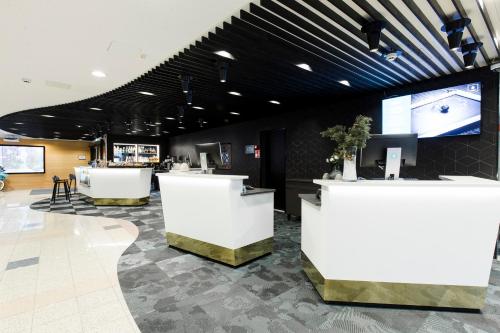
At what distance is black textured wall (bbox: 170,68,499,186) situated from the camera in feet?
13.5

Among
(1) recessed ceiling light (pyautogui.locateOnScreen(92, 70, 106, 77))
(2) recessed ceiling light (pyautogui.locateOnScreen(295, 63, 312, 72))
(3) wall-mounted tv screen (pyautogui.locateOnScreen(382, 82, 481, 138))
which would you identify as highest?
(1) recessed ceiling light (pyautogui.locateOnScreen(92, 70, 106, 77))

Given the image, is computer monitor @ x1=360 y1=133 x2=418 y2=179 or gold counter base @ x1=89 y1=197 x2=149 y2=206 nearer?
computer monitor @ x1=360 y1=133 x2=418 y2=179

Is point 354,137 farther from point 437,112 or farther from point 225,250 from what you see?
point 437,112

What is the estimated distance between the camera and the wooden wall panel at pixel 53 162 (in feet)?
49.3

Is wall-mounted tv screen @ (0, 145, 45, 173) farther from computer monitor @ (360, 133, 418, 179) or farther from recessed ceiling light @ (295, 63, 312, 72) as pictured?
computer monitor @ (360, 133, 418, 179)

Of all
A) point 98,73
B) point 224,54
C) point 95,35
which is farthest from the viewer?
point 98,73

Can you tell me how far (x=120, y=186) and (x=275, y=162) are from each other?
17.0ft

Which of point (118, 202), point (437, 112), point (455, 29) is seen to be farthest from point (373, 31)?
point (118, 202)

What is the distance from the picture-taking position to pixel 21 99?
655 centimetres

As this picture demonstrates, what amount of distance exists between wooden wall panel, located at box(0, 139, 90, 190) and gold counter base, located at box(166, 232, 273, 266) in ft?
54.0

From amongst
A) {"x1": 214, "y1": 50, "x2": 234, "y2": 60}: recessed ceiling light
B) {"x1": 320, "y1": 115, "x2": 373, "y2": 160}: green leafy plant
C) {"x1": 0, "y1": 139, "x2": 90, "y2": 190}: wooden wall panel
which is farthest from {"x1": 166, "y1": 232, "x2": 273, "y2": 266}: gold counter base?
{"x1": 0, "y1": 139, "x2": 90, "y2": 190}: wooden wall panel

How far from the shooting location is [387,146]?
3074mm

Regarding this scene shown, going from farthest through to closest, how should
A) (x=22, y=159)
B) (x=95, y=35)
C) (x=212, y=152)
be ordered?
(x=22, y=159)
(x=212, y=152)
(x=95, y=35)

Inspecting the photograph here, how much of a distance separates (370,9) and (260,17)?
3.82 feet
